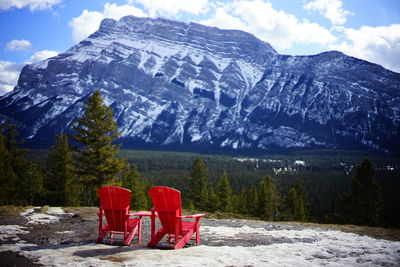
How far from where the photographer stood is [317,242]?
32.6ft

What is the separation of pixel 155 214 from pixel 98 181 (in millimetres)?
16340

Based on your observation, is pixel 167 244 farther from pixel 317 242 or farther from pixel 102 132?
pixel 102 132

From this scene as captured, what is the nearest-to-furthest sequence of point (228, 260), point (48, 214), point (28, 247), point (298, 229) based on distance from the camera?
point (228, 260) < point (28, 247) < point (298, 229) < point (48, 214)

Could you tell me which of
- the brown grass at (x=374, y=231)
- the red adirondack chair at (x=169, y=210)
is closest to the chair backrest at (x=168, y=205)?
the red adirondack chair at (x=169, y=210)

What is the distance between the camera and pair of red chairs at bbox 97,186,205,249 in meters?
8.46

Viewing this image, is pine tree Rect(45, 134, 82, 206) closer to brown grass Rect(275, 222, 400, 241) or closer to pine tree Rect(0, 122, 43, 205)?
pine tree Rect(0, 122, 43, 205)

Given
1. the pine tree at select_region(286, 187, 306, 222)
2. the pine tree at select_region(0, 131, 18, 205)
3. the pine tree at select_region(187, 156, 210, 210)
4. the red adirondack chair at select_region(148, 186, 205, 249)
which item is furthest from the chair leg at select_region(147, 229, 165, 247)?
the pine tree at select_region(286, 187, 306, 222)

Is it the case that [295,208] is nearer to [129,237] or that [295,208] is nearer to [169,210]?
[129,237]

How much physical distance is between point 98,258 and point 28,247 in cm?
257

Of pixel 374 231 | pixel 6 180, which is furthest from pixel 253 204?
pixel 374 231

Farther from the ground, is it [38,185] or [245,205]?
[38,185]

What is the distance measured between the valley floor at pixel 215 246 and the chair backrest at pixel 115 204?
2.39ft

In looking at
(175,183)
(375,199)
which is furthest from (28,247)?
(175,183)

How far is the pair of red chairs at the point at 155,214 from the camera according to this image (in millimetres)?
8461
